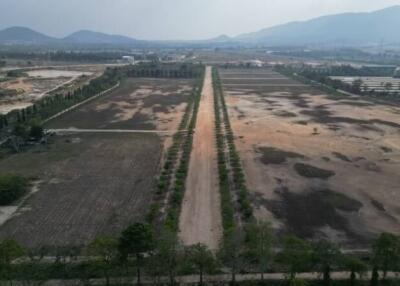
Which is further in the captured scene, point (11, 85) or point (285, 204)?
point (11, 85)

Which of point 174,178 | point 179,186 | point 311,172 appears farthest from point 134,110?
point 311,172

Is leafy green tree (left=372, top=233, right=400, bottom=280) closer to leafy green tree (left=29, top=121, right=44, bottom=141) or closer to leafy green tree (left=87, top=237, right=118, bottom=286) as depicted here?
leafy green tree (left=87, top=237, right=118, bottom=286)

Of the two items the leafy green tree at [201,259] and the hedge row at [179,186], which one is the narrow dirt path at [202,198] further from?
the leafy green tree at [201,259]

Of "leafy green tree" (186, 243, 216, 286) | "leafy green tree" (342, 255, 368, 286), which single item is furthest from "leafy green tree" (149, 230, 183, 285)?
"leafy green tree" (342, 255, 368, 286)

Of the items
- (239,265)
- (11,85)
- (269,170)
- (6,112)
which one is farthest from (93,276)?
(11,85)

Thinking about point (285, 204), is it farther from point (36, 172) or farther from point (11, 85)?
point (11, 85)

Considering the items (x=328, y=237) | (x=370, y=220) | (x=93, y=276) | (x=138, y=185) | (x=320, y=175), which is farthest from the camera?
(x=320, y=175)
